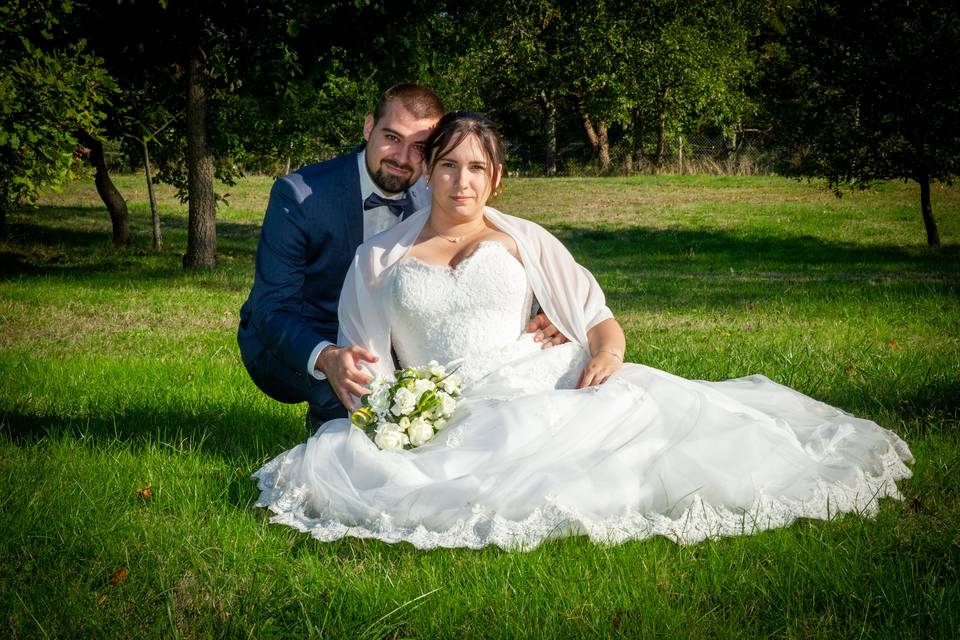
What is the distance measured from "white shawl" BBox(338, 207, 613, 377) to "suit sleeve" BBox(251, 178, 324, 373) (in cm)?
32

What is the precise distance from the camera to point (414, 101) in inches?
208

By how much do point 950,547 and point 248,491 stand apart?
11.3ft

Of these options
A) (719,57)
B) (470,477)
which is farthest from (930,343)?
(719,57)

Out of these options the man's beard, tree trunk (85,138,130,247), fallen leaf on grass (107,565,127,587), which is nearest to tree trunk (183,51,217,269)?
tree trunk (85,138,130,247)

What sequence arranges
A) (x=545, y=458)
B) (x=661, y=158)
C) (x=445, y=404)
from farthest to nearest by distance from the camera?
(x=661, y=158) → (x=445, y=404) → (x=545, y=458)

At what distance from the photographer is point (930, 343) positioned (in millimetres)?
8203

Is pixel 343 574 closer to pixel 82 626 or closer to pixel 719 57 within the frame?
pixel 82 626

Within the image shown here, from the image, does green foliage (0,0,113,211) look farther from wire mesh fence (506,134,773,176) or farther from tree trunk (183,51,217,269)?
wire mesh fence (506,134,773,176)

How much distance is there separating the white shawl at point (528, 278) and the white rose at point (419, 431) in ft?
2.02

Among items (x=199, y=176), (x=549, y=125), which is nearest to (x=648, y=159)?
(x=549, y=125)

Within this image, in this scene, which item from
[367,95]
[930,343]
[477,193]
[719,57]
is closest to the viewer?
[477,193]

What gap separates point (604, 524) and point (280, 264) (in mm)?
2671

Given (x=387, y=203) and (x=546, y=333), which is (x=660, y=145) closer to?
(x=387, y=203)

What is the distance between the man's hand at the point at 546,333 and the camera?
5117mm
